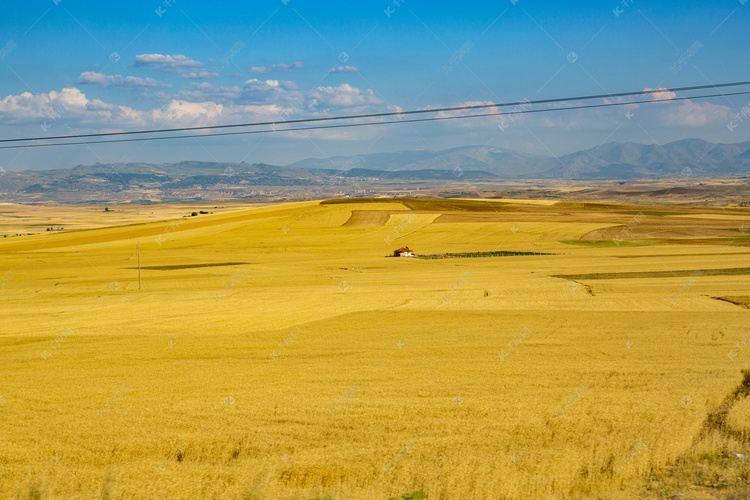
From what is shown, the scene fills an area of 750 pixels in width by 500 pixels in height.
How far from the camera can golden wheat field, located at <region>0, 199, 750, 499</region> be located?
13180 mm

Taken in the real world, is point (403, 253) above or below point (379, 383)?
above

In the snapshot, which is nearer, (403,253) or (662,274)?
(662,274)

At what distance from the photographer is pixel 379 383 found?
1900cm

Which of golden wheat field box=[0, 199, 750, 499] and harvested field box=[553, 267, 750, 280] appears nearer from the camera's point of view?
golden wheat field box=[0, 199, 750, 499]

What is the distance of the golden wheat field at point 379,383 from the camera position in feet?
43.2

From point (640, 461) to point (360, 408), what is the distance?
7519 mm

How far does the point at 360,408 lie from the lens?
16703mm

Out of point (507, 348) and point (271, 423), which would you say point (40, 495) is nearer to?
point (271, 423)

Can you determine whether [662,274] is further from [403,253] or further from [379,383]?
[379,383]

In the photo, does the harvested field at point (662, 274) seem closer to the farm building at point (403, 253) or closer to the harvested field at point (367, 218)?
the farm building at point (403, 253)

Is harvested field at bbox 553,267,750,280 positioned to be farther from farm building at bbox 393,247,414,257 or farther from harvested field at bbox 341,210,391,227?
harvested field at bbox 341,210,391,227

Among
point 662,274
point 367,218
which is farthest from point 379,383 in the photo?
point 367,218

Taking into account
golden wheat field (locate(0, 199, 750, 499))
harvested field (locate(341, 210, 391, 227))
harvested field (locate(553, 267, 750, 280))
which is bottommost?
golden wheat field (locate(0, 199, 750, 499))

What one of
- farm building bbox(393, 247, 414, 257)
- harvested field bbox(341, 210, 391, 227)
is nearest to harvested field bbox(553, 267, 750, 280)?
farm building bbox(393, 247, 414, 257)
